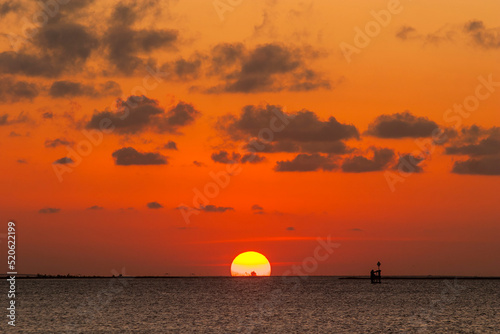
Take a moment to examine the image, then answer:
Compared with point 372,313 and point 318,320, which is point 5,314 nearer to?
point 318,320

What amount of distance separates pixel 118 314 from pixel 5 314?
60.5ft

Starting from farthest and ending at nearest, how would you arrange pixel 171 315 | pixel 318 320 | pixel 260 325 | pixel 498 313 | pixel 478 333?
pixel 498 313, pixel 171 315, pixel 318 320, pixel 260 325, pixel 478 333

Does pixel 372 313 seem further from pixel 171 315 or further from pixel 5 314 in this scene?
pixel 5 314

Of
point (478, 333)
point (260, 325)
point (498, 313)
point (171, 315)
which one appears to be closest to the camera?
point (478, 333)

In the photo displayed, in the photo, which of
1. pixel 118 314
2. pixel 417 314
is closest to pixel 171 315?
pixel 118 314

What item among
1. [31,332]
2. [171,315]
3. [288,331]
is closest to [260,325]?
[288,331]

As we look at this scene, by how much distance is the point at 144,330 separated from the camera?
82.5 metres

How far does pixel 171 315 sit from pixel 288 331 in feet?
97.9

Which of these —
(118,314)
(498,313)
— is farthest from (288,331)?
(498,313)

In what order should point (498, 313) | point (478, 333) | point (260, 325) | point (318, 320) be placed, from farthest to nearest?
1. point (498, 313)
2. point (318, 320)
3. point (260, 325)
4. point (478, 333)

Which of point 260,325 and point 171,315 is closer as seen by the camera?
point 260,325

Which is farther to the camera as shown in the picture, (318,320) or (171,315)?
(171,315)

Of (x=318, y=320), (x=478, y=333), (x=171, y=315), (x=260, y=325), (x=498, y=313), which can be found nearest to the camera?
(x=478, y=333)

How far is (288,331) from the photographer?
80125mm
